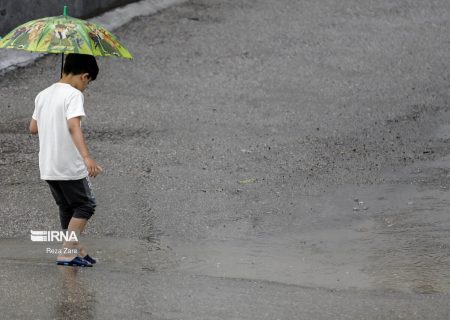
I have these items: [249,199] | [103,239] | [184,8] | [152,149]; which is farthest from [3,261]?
[184,8]

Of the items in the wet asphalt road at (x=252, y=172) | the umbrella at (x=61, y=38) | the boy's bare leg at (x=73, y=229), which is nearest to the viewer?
the wet asphalt road at (x=252, y=172)

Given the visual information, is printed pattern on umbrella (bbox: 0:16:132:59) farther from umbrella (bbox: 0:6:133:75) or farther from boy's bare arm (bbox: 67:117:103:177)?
boy's bare arm (bbox: 67:117:103:177)

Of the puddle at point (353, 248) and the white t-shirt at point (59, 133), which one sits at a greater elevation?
the white t-shirt at point (59, 133)

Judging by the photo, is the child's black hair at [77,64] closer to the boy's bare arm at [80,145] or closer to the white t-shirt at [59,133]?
the white t-shirt at [59,133]

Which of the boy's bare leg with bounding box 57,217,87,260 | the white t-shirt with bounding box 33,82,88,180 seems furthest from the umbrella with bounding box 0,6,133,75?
the boy's bare leg with bounding box 57,217,87,260

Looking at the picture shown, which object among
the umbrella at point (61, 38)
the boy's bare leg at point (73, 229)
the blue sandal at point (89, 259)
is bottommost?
the blue sandal at point (89, 259)

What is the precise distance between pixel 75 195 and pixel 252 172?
2647 millimetres

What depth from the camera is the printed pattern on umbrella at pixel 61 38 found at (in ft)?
20.6

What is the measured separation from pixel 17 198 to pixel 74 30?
200 cm

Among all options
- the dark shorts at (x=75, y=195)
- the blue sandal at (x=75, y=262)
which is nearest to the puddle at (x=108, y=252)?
the blue sandal at (x=75, y=262)

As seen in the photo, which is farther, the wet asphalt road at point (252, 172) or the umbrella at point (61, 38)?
the umbrella at point (61, 38)

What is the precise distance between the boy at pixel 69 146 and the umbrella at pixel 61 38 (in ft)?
0.33

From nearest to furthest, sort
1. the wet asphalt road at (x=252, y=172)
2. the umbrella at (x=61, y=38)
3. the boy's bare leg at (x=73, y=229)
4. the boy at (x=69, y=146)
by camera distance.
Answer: the wet asphalt road at (x=252, y=172) < the boy at (x=69, y=146) < the umbrella at (x=61, y=38) < the boy's bare leg at (x=73, y=229)

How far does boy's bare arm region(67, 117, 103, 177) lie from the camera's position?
6094 millimetres
